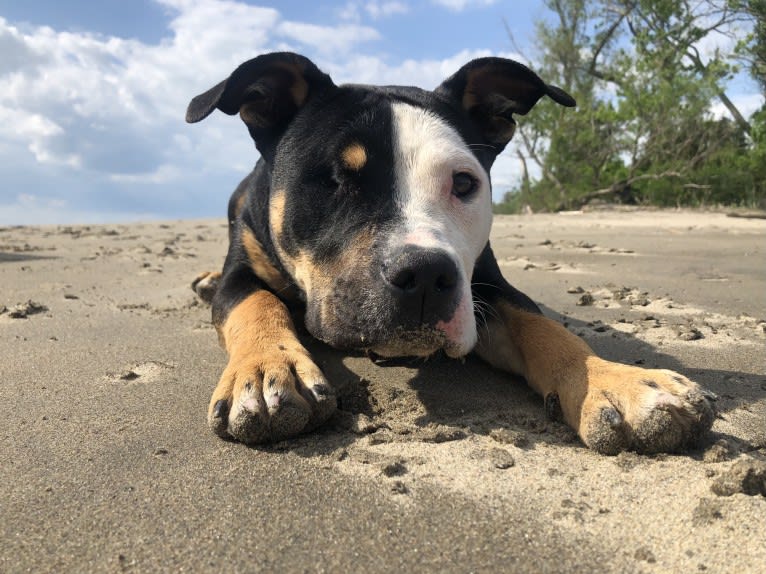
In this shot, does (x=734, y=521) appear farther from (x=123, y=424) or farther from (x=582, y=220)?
(x=582, y=220)

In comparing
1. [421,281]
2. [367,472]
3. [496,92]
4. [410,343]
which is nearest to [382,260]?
[421,281]

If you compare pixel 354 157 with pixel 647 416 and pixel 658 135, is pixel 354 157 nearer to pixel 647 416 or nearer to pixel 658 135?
pixel 647 416

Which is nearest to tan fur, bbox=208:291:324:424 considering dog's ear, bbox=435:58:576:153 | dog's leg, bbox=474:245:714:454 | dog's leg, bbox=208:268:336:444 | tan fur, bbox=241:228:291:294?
dog's leg, bbox=208:268:336:444

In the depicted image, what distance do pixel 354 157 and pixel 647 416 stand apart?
5.29 ft

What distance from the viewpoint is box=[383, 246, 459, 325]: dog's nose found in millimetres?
Result: 2359

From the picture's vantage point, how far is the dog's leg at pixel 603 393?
2174 millimetres

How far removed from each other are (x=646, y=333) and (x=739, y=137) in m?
19.9

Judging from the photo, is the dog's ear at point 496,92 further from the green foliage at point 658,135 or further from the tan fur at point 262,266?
the green foliage at point 658,135

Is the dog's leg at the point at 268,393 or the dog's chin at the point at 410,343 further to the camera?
the dog's chin at the point at 410,343

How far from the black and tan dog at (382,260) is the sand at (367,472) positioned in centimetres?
14

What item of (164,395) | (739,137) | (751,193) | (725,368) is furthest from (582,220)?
(164,395)

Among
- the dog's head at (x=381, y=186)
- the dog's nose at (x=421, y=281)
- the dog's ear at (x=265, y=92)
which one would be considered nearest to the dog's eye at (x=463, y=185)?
the dog's head at (x=381, y=186)

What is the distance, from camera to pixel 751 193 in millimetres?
18250

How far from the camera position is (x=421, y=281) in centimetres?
236
